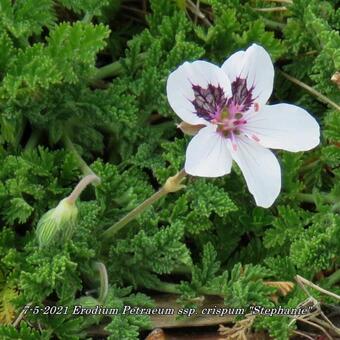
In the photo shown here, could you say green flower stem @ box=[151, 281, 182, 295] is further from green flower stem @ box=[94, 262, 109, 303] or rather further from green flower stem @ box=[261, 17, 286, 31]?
green flower stem @ box=[261, 17, 286, 31]

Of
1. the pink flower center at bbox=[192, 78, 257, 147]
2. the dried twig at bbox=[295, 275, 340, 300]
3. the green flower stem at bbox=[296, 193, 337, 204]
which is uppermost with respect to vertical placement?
the pink flower center at bbox=[192, 78, 257, 147]

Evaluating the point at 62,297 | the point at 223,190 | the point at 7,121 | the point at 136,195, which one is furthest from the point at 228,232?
the point at 7,121

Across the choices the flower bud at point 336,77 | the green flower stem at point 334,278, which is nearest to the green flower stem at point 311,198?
the green flower stem at point 334,278

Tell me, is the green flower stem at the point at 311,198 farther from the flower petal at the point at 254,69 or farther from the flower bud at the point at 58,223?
the flower bud at the point at 58,223

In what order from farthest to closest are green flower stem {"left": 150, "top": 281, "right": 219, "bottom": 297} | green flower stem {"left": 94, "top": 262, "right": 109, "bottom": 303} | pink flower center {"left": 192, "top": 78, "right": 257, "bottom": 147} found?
green flower stem {"left": 150, "top": 281, "right": 219, "bottom": 297} < green flower stem {"left": 94, "top": 262, "right": 109, "bottom": 303} < pink flower center {"left": 192, "top": 78, "right": 257, "bottom": 147}

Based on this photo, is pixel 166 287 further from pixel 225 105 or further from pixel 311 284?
pixel 225 105

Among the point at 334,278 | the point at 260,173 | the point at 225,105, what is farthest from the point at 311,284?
the point at 225,105

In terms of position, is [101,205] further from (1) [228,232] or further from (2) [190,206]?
(1) [228,232]

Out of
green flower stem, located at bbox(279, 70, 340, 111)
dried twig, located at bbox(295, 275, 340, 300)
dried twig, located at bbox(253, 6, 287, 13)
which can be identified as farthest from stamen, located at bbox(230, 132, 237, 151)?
dried twig, located at bbox(253, 6, 287, 13)
